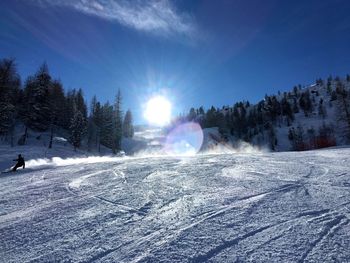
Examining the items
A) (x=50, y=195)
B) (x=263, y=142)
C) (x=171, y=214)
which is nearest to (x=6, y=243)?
(x=171, y=214)

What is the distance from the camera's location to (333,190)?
9.34 m

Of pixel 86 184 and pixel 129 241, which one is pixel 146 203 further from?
pixel 86 184

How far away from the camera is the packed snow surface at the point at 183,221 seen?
529 centimetres

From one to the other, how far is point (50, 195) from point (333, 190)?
385 inches

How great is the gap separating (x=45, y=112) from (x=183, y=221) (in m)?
55.1

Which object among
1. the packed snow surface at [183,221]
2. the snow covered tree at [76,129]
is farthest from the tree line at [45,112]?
the packed snow surface at [183,221]

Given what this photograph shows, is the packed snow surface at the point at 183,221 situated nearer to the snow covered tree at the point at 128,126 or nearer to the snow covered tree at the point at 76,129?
the snow covered tree at the point at 76,129

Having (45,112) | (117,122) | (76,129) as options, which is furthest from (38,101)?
(117,122)

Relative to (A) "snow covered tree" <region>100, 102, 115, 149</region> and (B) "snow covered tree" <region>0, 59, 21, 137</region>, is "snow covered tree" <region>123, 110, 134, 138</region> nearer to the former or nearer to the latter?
(A) "snow covered tree" <region>100, 102, 115, 149</region>

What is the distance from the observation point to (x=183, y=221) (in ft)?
22.8

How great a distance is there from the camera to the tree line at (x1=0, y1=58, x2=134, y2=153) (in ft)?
154

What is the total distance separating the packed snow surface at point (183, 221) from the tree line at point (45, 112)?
130 feet

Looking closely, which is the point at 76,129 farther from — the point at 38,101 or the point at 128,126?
the point at 128,126

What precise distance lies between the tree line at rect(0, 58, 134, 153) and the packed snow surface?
3954cm
